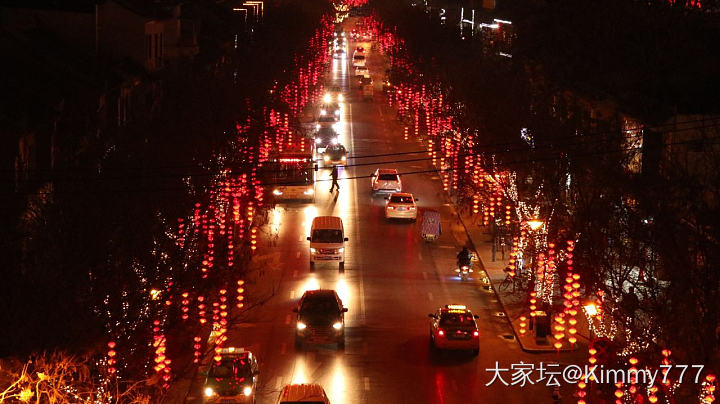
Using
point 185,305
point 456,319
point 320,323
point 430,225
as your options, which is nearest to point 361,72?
point 430,225

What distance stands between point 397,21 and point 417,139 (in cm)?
6164

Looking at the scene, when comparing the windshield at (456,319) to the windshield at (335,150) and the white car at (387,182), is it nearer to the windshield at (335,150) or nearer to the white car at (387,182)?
the white car at (387,182)

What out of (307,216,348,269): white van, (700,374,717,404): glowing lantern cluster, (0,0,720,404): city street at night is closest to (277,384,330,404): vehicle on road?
(0,0,720,404): city street at night

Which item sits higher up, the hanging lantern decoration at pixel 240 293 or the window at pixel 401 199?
the window at pixel 401 199

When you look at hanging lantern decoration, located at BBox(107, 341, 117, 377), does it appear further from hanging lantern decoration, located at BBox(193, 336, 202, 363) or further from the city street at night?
hanging lantern decoration, located at BBox(193, 336, 202, 363)

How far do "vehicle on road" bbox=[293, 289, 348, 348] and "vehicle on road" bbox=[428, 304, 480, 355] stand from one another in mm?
3018

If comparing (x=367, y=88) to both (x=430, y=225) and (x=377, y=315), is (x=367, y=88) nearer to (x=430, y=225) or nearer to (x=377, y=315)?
(x=430, y=225)

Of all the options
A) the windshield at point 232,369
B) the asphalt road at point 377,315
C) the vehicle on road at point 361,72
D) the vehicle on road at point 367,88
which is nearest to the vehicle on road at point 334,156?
the asphalt road at point 377,315

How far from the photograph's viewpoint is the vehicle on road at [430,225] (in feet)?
164

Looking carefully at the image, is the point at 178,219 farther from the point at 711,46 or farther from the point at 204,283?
the point at 711,46

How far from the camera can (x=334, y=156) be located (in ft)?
220

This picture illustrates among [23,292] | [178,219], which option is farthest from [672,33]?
[23,292]

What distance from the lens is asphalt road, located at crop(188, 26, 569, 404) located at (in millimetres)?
31266

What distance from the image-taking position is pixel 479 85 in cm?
5634
